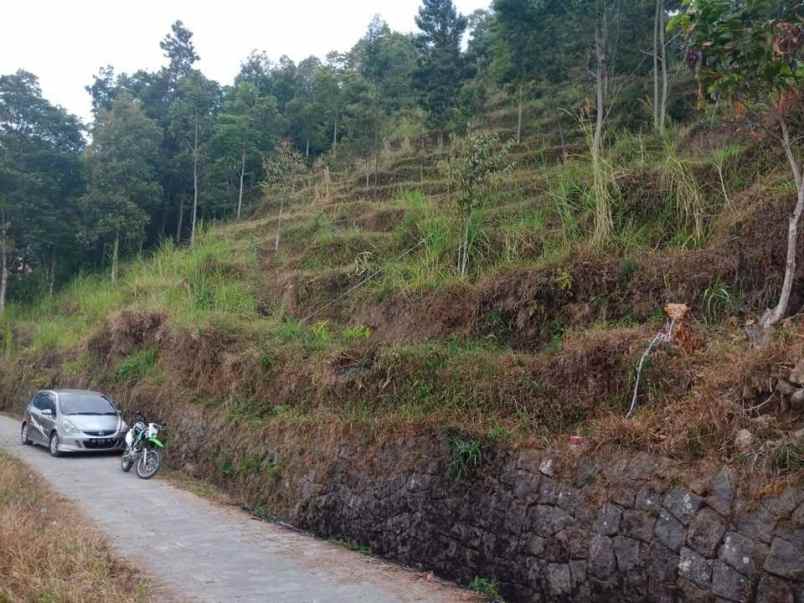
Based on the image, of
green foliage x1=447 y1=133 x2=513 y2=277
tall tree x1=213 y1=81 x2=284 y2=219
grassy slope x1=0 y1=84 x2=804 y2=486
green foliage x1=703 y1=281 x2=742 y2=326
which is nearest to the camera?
grassy slope x1=0 y1=84 x2=804 y2=486

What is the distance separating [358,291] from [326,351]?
326 centimetres

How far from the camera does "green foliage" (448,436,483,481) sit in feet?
25.5

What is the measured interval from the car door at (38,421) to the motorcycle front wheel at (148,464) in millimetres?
4296

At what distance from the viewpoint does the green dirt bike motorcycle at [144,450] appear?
13.2 m

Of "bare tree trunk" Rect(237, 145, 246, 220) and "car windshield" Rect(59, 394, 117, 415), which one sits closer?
"car windshield" Rect(59, 394, 117, 415)

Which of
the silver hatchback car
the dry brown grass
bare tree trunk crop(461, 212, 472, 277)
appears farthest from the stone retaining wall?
the silver hatchback car

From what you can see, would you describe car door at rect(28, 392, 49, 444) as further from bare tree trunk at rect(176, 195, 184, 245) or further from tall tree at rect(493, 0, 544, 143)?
bare tree trunk at rect(176, 195, 184, 245)

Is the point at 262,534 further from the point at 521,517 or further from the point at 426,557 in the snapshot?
the point at 521,517

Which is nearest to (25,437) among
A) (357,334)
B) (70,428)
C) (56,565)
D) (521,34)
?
(70,428)

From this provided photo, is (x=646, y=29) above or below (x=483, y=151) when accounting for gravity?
above

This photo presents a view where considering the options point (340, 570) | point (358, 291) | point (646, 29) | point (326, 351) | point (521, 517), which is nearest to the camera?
point (521, 517)

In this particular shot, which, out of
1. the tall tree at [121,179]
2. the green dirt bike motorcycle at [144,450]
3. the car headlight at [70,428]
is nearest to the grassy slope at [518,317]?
the green dirt bike motorcycle at [144,450]

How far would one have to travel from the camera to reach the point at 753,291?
8.10m

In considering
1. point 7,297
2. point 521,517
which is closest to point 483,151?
point 521,517
